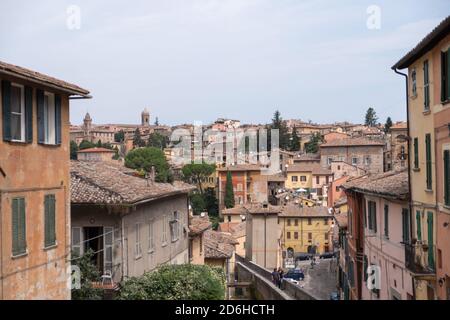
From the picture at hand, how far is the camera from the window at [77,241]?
70.5 feet

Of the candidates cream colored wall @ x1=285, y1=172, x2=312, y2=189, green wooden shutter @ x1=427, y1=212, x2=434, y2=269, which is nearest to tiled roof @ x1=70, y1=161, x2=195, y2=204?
green wooden shutter @ x1=427, y1=212, x2=434, y2=269

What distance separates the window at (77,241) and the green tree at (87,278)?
74 centimetres

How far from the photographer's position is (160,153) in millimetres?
107438

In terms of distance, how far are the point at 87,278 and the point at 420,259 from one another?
9826 mm

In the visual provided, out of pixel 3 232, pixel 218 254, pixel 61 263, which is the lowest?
pixel 218 254

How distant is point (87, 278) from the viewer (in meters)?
Result: 20.2

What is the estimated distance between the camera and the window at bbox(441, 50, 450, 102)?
17.4 meters

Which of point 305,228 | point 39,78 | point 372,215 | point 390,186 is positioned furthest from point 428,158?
point 305,228

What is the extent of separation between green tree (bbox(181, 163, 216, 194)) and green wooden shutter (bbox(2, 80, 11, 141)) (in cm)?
9320

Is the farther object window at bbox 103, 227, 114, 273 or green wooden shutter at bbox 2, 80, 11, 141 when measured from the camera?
window at bbox 103, 227, 114, 273

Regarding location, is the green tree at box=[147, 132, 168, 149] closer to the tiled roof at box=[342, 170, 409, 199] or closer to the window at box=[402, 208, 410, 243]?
the tiled roof at box=[342, 170, 409, 199]
